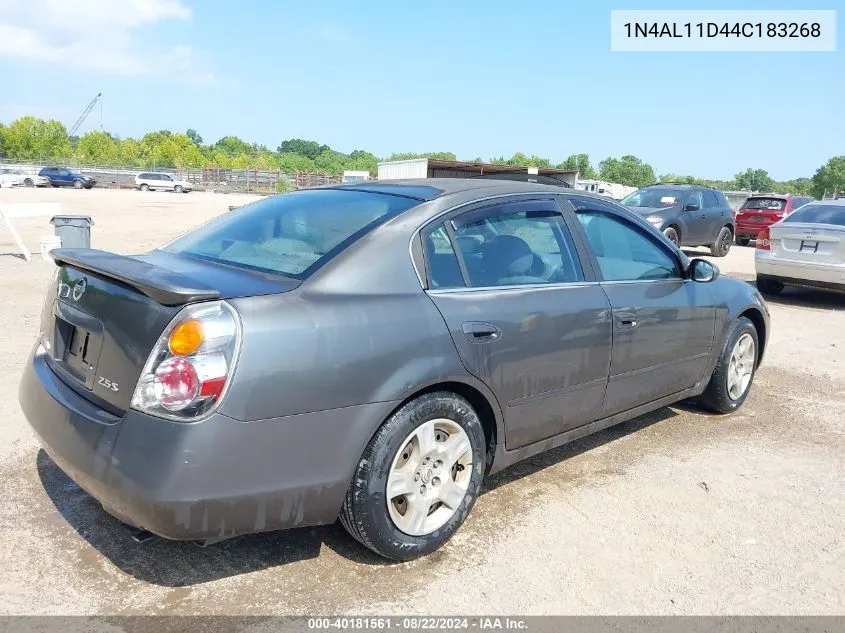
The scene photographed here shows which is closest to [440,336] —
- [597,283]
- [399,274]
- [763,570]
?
[399,274]

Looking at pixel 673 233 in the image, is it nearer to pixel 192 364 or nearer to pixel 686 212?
pixel 686 212

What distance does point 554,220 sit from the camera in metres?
3.68

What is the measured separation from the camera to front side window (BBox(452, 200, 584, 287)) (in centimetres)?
325

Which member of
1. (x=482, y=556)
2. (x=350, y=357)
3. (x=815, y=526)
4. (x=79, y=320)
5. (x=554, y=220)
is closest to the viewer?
(x=350, y=357)

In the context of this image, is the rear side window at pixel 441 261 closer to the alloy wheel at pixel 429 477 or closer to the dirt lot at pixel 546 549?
the alloy wheel at pixel 429 477

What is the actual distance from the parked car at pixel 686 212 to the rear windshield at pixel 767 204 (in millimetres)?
3674

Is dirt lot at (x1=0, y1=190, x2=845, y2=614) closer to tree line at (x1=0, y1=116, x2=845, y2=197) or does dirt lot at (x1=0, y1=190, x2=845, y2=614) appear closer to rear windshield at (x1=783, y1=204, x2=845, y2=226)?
rear windshield at (x1=783, y1=204, x2=845, y2=226)

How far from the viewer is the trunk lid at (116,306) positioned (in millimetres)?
2490

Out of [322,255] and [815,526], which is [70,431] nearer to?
[322,255]

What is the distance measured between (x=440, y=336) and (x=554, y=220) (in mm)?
1166

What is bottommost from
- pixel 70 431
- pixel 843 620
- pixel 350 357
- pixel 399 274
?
pixel 843 620

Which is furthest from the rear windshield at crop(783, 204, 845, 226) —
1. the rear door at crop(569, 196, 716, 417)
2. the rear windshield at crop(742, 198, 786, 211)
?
the rear windshield at crop(742, 198, 786, 211)

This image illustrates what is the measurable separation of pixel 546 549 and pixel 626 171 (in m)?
106

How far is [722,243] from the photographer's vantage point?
52.7ft
